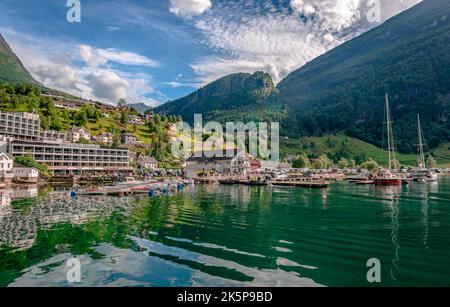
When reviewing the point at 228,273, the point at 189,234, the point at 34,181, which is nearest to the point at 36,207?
the point at 189,234

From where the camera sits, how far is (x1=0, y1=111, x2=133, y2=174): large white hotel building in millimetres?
128000

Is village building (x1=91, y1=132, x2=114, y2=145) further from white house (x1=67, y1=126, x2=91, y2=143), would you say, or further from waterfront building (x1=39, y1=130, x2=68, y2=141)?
waterfront building (x1=39, y1=130, x2=68, y2=141)

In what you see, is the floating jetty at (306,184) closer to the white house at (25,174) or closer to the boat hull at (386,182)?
the boat hull at (386,182)

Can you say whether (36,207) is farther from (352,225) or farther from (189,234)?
(352,225)

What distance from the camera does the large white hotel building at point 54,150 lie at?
12800 cm

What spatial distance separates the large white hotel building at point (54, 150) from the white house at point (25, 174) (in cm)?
1811

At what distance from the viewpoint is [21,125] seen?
161m

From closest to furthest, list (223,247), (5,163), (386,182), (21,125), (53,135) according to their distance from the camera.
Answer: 1. (223,247)
2. (5,163)
3. (386,182)
4. (21,125)
5. (53,135)

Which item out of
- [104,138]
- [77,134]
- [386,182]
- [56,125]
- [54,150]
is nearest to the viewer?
[386,182]

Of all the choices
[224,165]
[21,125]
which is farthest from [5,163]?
[224,165]

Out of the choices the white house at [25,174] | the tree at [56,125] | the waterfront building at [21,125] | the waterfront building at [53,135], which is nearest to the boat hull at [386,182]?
the white house at [25,174]

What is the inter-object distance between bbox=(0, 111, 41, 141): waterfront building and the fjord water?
423 feet

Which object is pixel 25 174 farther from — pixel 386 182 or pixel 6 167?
pixel 386 182

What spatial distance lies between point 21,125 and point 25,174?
66.8 metres
